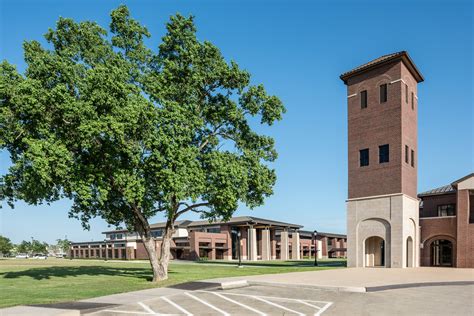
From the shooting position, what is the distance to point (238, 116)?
2580cm

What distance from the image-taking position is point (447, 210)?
44.0m

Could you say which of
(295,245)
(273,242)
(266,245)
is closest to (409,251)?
(266,245)

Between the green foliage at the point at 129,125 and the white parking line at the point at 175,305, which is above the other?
the green foliage at the point at 129,125

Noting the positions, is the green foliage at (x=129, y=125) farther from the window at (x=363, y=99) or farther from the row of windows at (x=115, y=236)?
the row of windows at (x=115, y=236)

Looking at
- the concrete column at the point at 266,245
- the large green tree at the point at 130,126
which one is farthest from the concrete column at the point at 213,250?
the large green tree at the point at 130,126

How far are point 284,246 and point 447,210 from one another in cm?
4525

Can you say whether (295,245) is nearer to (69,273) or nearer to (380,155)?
(380,155)

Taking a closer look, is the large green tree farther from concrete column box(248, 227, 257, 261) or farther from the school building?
concrete column box(248, 227, 257, 261)

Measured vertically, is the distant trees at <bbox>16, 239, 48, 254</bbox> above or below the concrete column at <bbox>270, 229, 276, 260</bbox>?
below

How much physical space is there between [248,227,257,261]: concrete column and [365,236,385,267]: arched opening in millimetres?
38590

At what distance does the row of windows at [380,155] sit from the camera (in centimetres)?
3812

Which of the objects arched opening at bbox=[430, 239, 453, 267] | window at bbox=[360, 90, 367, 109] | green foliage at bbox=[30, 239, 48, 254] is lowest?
green foliage at bbox=[30, 239, 48, 254]

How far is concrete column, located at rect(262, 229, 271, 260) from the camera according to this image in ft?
261

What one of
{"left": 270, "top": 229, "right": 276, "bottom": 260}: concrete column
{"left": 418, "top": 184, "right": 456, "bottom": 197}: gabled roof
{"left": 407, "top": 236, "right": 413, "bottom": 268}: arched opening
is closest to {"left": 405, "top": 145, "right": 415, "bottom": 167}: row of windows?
{"left": 418, "top": 184, "right": 456, "bottom": 197}: gabled roof
